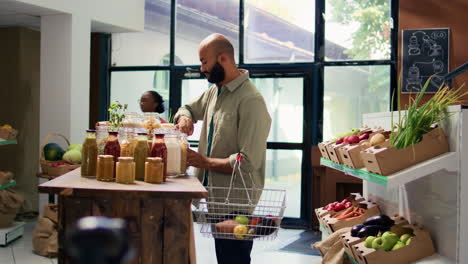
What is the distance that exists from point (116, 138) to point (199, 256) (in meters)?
3.25

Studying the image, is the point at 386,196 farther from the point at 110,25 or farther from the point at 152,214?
the point at 110,25

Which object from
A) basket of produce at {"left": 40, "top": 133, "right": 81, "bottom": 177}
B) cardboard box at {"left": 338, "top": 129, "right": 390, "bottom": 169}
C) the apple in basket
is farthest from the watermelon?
the apple in basket

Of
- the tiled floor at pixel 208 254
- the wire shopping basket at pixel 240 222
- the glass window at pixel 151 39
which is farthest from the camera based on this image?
the glass window at pixel 151 39

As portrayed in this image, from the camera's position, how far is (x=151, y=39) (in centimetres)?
736

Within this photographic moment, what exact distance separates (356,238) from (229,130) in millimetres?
862

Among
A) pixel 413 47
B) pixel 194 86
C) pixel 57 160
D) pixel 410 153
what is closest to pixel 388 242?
pixel 410 153

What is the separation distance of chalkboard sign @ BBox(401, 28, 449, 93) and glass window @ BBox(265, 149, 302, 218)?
5.33 feet

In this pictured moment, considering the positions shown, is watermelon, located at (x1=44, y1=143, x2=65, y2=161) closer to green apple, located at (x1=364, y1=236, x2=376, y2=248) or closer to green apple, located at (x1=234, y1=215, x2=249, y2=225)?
green apple, located at (x1=234, y1=215, x2=249, y2=225)

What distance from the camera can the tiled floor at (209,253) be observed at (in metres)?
4.89

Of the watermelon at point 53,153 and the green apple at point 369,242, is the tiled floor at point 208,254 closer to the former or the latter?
the watermelon at point 53,153

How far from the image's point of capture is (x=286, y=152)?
6.91 metres

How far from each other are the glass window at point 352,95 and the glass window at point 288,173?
0.50 m

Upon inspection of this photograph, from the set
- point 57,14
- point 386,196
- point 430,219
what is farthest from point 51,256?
point 430,219

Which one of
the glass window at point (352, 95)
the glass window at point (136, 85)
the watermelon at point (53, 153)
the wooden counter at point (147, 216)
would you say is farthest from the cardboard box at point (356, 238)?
the glass window at point (136, 85)
